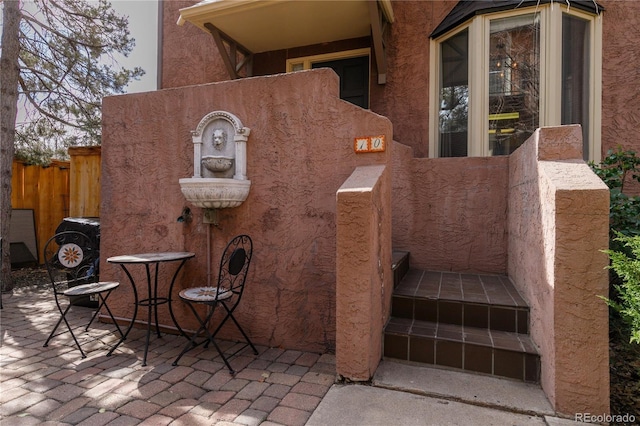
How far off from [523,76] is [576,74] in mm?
656

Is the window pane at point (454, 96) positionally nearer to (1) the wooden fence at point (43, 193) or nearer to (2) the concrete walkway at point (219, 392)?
(2) the concrete walkway at point (219, 392)

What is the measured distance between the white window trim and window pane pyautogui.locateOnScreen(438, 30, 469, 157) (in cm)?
129

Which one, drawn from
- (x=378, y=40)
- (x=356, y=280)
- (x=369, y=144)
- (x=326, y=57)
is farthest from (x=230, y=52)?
(x=356, y=280)

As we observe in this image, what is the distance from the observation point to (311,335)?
3178 millimetres

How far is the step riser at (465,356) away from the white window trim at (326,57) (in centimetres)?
477

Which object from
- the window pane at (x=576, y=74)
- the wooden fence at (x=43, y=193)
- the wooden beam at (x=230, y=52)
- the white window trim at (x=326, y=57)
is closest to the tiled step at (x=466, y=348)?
the window pane at (x=576, y=74)

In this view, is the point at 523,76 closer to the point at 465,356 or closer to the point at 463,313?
the point at 463,313

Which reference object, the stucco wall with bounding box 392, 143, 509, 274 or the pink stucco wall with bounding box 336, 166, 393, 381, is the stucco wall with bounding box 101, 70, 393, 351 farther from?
the stucco wall with bounding box 392, 143, 509, 274

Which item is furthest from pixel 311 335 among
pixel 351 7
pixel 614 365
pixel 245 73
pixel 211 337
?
pixel 245 73

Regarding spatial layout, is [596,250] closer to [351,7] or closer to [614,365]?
[614,365]

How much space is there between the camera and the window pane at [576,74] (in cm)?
453

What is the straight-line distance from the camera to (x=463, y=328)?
117 inches

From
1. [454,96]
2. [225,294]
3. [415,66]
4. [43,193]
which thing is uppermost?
[415,66]

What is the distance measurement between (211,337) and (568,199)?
9.57 feet
